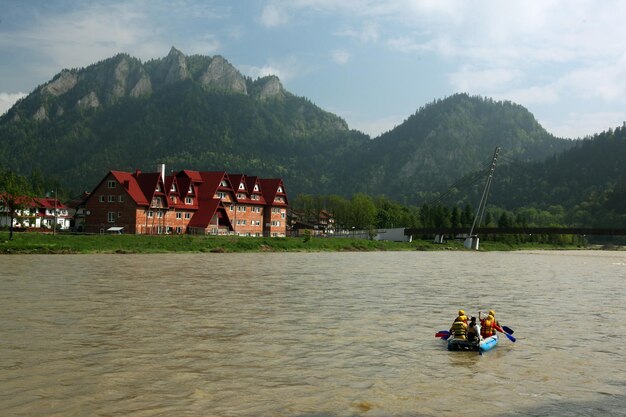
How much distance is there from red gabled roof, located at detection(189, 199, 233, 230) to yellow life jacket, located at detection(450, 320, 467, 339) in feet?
254

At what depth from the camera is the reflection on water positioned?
13555 mm

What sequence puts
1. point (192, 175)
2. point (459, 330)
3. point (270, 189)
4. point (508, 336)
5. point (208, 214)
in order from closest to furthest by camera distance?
point (459, 330), point (508, 336), point (208, 214), point (192, 175), point (270, 189)

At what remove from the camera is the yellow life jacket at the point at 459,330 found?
20188 mm

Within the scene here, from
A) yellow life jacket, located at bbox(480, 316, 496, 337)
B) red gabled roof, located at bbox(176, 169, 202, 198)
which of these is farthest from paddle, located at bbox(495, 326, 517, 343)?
red gabled roof, located at bbox(176, 169, 202, 198)

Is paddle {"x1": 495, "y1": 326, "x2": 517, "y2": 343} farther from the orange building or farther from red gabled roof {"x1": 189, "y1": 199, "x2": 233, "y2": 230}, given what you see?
red gabled roof {"x1": 189, "y1": 199, "x2": 233, "y2": 230}

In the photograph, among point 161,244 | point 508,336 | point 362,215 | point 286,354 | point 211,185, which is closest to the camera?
point 286,354

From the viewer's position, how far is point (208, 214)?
96.3m

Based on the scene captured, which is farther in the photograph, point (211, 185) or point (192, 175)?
point (192, 175)

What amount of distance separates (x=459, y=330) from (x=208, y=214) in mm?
79170

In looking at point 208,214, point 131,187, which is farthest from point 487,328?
point 208,214

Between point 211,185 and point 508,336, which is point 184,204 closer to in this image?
point 211,185

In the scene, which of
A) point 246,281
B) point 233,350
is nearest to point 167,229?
point 246,281

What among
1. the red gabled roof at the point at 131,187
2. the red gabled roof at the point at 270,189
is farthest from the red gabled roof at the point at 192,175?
the red gabled roof at the point at 270,189

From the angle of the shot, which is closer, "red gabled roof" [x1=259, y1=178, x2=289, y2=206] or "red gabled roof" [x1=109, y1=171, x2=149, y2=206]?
"red gabled roof" [x1=109, y1=171, x2=149, y2=206]
